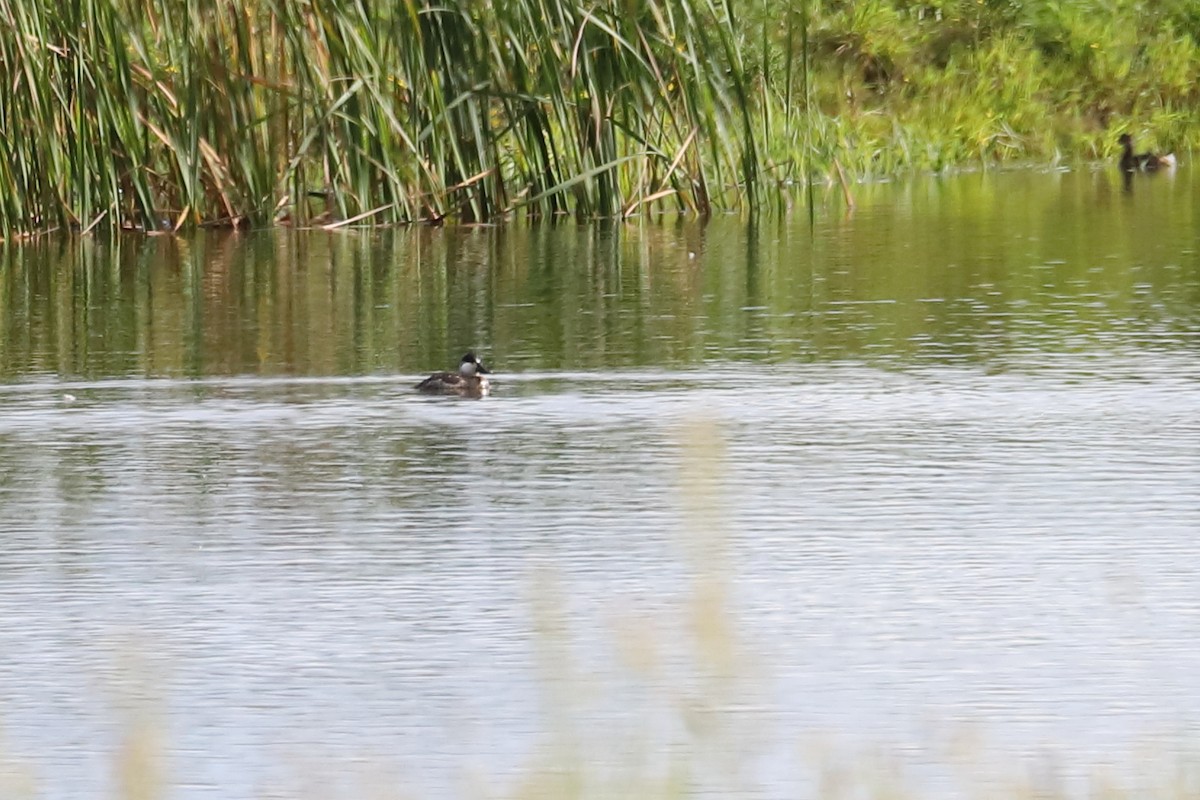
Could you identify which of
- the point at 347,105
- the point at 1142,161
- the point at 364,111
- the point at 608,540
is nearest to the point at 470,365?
the point at 608,540

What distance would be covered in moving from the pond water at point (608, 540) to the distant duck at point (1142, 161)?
11.6 metres

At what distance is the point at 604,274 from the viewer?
13375 millimetres

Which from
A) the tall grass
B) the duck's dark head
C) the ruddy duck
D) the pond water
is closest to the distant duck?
the tall grass

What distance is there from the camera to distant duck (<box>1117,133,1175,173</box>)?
2411 cm

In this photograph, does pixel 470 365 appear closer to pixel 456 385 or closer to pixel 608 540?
pixel 456 385

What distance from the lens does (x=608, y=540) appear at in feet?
20.8

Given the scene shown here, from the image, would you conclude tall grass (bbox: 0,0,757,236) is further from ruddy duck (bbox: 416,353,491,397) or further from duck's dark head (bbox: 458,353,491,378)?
ruddy duck (bbox: 416,353,491,397)

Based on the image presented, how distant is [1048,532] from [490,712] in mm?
1994

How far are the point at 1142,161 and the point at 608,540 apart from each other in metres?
18.8

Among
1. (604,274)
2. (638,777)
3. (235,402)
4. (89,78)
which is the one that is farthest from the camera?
(89,78)

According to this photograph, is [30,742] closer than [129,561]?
Yes

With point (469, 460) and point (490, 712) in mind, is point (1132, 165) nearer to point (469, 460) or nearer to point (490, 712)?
point (469, 460)

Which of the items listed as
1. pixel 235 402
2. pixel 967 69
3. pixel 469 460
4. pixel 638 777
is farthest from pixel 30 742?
pixel 967 69

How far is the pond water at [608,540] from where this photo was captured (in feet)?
14.4
